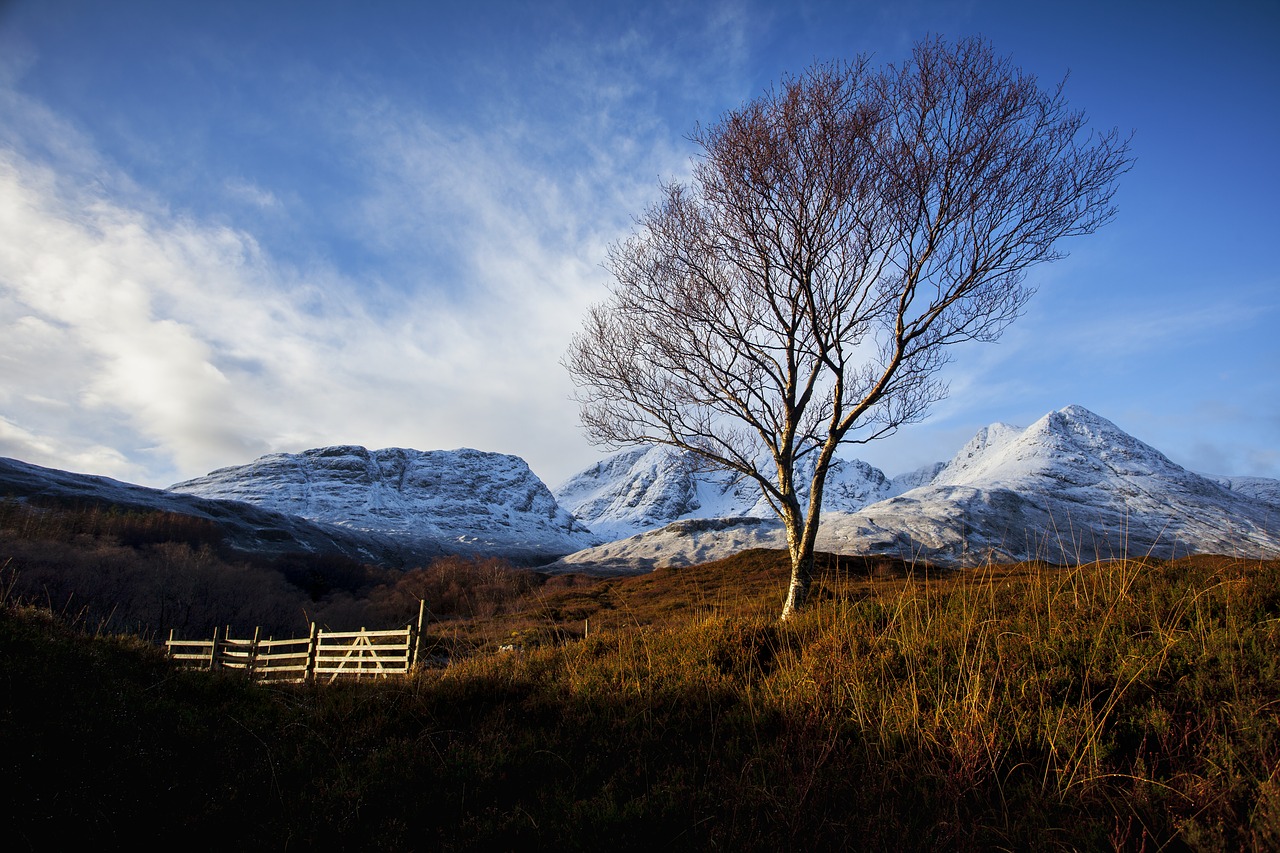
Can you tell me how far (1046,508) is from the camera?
85.5ft

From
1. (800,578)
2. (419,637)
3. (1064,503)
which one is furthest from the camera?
(1064,503)

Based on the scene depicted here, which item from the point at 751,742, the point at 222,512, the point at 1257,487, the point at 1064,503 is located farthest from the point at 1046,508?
the point at 1257,487

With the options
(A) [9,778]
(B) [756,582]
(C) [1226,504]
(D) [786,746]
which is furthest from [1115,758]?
(C) [1226,504]

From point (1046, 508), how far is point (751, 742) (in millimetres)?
A: 28328

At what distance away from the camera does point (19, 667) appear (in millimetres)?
4961

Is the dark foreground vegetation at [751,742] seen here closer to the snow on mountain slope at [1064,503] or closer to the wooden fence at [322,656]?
the wooden fence at [322,656]

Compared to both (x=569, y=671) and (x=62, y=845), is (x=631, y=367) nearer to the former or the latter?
(x=569, y=671)

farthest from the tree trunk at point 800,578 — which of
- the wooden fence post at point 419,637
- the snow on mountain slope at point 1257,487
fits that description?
the snow on mountain slope at point 1257,487

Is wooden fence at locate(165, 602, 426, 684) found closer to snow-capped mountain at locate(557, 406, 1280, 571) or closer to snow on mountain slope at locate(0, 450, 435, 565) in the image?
snow-capped mountain at locate(557, 406, 1280, 571)

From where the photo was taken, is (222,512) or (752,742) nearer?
(752,742)

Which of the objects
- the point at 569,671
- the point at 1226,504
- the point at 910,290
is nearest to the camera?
the point at 569,671

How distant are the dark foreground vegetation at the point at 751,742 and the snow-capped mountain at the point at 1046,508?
2569 centimetres

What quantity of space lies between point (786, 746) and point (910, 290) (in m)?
7.06

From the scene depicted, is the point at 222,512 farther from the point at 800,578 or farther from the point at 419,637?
the point at 800,578
